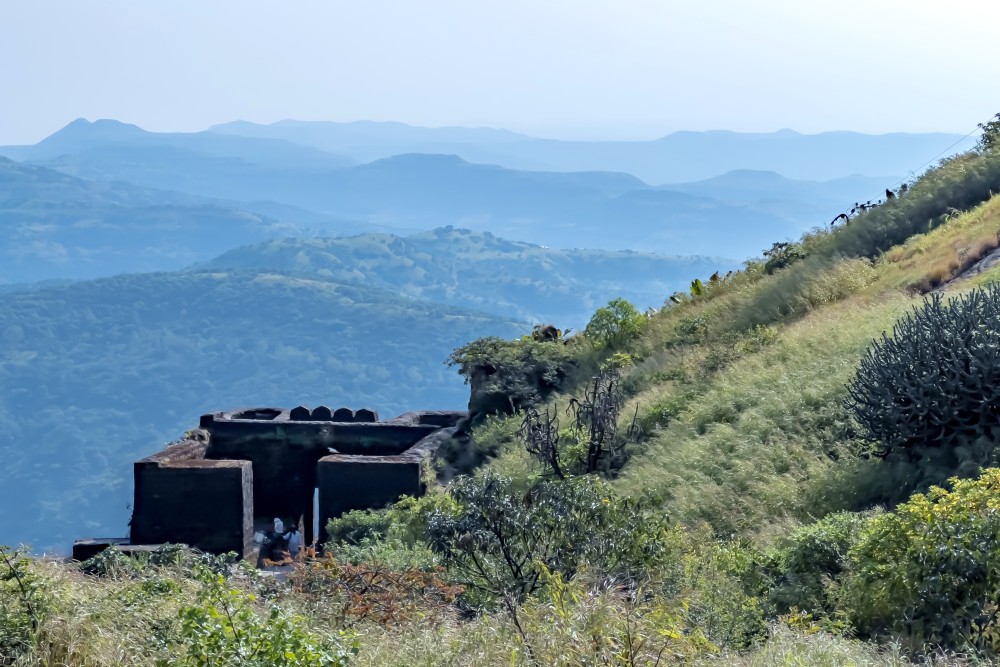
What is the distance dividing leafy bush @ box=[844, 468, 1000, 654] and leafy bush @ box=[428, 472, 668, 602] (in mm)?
1376

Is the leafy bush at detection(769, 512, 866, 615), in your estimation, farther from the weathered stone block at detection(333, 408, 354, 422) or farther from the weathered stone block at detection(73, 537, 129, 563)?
the weathered stone block at detection(333, 408, 354, 422)

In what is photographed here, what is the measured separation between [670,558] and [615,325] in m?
13.3

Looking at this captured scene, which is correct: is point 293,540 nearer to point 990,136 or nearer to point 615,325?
point 615,325

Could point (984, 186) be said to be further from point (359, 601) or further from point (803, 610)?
point (359, 601)

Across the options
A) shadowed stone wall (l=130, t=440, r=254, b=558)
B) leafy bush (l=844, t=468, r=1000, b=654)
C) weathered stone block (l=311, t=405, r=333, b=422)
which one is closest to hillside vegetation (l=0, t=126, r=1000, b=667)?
leafy bush (l=844, t=468, r=1000, b=654)

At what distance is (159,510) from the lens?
1528 cm

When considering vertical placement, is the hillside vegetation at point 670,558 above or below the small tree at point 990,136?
below

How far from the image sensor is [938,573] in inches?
238

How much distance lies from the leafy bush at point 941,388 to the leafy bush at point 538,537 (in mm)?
2492

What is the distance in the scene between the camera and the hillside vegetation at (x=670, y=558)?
505cm

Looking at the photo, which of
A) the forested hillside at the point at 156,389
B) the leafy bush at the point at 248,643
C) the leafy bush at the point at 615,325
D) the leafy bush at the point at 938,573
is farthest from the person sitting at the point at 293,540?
the forested hillside at the point at 156,389

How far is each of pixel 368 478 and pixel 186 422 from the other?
169293 mm

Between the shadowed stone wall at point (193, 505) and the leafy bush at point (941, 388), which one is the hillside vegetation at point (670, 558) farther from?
the shadowed stone wall at point (193, 505)

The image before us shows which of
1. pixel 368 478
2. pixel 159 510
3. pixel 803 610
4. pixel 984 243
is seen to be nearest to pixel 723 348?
pixel 984 243
